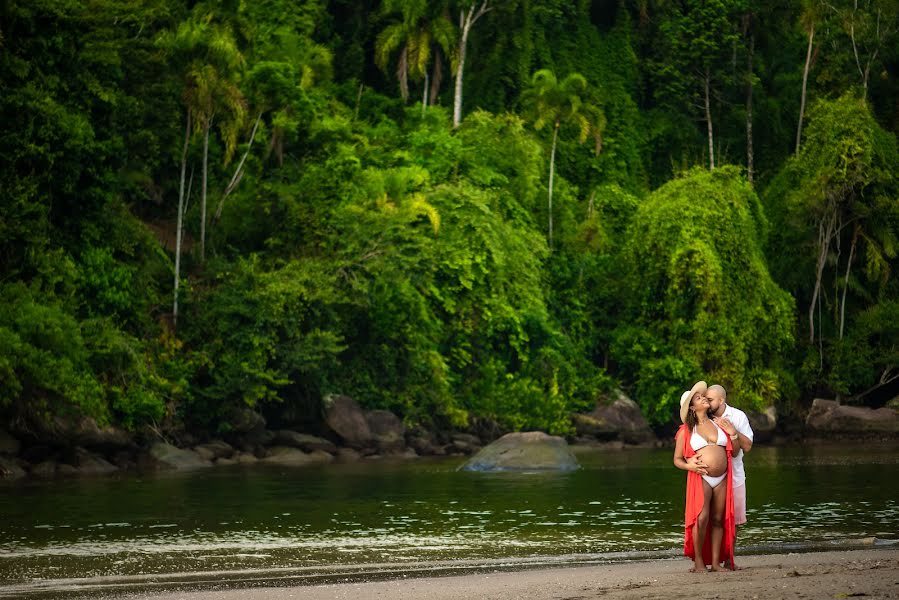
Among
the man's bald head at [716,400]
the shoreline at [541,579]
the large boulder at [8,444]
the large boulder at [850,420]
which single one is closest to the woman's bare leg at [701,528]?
the shoreline at [541,579]

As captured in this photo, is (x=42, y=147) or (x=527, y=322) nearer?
(x=42, y=147)

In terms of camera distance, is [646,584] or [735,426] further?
[735,426]

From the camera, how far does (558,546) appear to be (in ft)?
56.3

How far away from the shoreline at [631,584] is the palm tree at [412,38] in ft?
128

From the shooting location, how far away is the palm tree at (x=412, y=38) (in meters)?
51.6

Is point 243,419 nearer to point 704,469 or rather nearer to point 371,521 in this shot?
point 371,521

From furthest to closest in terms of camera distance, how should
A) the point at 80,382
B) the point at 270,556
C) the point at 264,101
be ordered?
the point at 264,101 → the point at 80,382 → the point at 270,556

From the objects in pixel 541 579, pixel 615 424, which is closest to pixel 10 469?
pixel 541 579

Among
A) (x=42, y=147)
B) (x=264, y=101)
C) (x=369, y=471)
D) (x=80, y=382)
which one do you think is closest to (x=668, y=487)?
(x=369, y=471)

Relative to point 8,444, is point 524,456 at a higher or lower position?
lower

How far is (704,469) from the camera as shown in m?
12.3

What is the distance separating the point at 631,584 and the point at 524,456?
761 inches

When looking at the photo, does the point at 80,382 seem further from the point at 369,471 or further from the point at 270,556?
the point at 270,556

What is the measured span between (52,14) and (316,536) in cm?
1883
